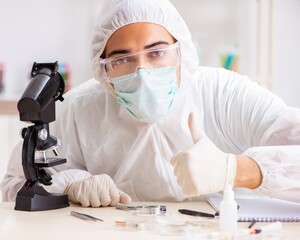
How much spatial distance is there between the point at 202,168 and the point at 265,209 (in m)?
0.23

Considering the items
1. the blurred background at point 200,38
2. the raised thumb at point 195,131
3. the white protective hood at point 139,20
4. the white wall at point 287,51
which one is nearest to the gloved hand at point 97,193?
the raised thumb at point 195,131

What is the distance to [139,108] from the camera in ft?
5.82

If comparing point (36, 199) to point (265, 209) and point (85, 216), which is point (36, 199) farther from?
point (265, 209)

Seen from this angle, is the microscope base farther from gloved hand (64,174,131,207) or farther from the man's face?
the man's face

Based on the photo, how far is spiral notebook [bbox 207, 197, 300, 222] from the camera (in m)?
1.41

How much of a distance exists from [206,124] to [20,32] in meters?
1.98

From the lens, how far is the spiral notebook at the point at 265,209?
141cm

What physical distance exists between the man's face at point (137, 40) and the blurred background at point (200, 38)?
180 centimetres

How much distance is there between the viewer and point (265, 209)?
5.06 ft

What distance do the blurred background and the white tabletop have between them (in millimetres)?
2055

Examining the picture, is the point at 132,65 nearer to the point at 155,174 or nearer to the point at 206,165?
the point at 155,174

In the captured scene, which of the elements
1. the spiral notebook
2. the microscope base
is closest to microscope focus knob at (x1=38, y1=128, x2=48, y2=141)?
the microscope base

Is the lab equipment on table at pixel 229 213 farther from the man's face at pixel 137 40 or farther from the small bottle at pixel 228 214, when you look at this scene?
the man's face at pixel 137 40

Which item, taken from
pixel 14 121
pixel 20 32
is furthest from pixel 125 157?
pixel 20 32
